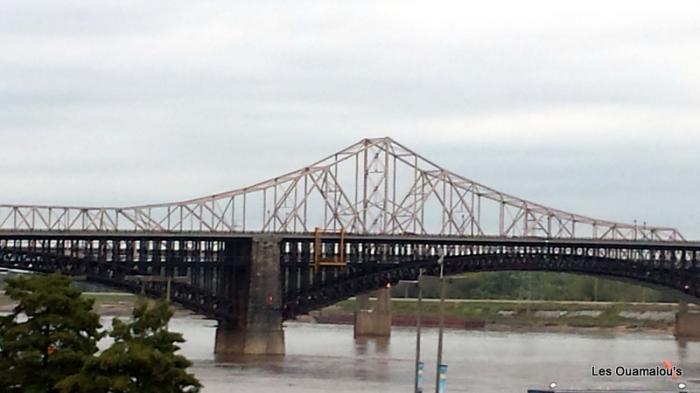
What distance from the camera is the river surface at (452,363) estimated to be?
100438 mm

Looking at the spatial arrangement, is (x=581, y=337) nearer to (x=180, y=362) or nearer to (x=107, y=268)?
(x=107, y=268)

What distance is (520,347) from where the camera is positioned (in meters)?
157

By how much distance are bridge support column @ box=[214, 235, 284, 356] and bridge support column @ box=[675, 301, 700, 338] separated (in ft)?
217

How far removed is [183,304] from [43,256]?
35.3 feet

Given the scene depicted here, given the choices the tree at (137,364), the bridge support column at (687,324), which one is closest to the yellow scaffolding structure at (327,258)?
the bridge support column at (687,324)

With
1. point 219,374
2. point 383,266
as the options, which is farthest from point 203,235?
point 219,374

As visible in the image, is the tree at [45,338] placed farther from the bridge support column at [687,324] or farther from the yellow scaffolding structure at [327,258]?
the bridge support column at [687,324]

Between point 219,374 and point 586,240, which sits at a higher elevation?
point 586,240

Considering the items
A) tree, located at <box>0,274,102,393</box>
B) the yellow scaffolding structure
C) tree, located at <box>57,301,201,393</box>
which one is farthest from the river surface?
tree, located at <box>57,301,201,393</box>

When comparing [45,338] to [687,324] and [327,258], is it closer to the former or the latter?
[327,258]

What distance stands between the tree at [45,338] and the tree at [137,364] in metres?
1.52

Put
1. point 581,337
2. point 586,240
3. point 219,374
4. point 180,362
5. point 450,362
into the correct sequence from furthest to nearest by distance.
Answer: point 581,337
point 586,240
point 450,362
point 219,374
point 180,362

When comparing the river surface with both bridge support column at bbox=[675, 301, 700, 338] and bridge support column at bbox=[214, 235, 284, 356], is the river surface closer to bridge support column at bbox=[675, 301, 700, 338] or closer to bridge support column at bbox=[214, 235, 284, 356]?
bridge support column at bbox=[214, 235, 284, 356]

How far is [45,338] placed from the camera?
194 feet
